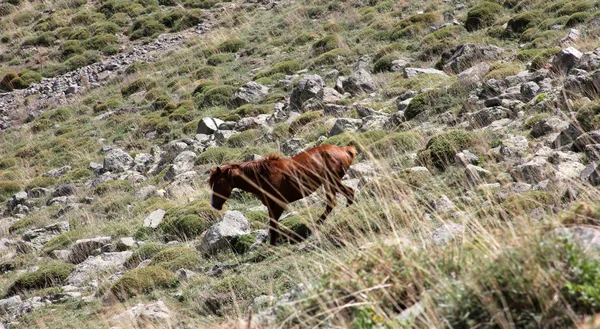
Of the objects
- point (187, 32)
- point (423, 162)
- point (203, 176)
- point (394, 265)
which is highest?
point (394, 265)

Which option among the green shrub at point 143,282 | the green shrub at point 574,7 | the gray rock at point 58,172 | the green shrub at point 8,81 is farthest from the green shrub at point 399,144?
the green shrub at point 8,81

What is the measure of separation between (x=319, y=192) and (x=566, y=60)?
6.40 meters

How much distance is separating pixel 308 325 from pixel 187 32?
35.3 m

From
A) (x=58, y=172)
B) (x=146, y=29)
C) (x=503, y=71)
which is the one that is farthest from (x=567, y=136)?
(x=146, y=29)

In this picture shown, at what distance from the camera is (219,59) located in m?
31.2

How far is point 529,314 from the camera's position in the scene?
152 inches

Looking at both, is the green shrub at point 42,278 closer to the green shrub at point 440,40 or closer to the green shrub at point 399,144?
the green shrub at point 399,144

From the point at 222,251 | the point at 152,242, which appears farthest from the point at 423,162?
the point at 152,242

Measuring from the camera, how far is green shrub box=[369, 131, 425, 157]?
41.7ft

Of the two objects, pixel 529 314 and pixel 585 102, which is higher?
pixel 529 314

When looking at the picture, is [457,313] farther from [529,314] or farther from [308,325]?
[308,325]

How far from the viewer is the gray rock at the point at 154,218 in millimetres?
13498

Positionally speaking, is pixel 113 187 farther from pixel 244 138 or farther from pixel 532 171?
pixel 532 171

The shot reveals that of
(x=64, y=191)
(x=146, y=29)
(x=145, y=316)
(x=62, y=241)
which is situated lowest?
(x=146, y=29)
